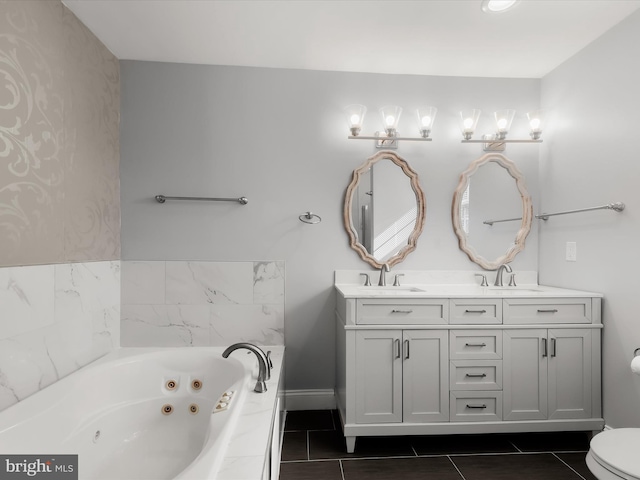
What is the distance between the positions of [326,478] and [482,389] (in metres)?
0.99

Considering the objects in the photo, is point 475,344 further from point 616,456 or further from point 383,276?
point 616,456

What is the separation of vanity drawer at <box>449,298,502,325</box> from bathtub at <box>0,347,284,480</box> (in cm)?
109

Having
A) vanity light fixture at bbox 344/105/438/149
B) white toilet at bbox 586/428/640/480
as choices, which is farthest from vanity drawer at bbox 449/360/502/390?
vanity light fixture at bbox 344/105/438/149

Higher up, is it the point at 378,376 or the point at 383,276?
the point at 383,276

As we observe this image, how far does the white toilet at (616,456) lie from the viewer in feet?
3.81

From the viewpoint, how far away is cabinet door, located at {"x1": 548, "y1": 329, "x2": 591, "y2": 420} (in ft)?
6.99

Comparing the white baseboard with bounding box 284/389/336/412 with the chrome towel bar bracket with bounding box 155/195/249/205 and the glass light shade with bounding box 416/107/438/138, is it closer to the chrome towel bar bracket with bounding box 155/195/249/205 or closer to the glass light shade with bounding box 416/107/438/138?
the chrome towel bar bracket with bounding box 155/195/249/205

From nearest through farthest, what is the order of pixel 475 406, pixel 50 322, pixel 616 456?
pixel 616 456
pixel 50 322
pixel 475 406

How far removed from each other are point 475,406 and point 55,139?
2648 mm

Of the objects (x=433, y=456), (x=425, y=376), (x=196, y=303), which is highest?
(x=196, y=303)

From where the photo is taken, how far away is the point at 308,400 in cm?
260

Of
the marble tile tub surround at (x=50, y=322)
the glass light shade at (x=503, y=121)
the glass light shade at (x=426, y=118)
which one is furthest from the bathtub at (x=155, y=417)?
the glass light shade at (x=503, y=121)

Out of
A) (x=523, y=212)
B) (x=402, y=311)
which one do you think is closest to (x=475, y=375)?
(x=402, y=311)

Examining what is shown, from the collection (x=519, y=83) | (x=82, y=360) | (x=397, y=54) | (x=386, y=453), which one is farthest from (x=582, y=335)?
(x=82, y=360)
